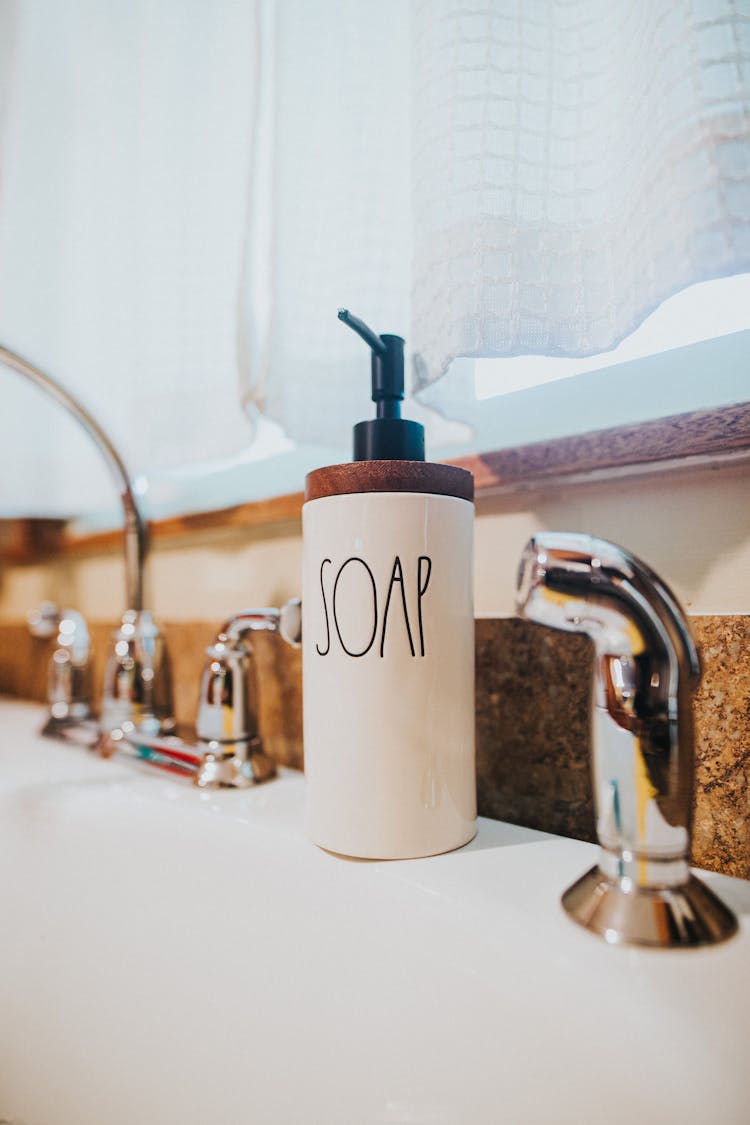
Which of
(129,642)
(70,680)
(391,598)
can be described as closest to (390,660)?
(391,598)

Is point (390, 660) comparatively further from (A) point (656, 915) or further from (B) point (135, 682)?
(B) point (135, 682)

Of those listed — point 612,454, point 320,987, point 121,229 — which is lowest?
point 320,987

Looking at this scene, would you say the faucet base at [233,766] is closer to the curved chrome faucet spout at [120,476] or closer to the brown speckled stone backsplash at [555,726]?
the brown speckled stone backsplash at [555,726]

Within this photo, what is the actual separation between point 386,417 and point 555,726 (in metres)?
0.19

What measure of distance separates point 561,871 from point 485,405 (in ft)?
0.97

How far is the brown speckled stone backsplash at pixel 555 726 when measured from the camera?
1.02ft

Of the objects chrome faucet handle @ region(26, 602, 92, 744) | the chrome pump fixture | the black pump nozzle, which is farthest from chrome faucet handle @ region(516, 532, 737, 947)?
chrome faucet handle @ region(26, 602, 92, 744)

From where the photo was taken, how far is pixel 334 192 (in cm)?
46

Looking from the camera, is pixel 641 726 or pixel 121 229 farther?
pixel 121 229

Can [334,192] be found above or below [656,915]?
above

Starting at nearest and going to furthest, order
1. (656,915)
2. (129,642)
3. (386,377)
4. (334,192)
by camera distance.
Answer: (656,915) < (386,377) < (334,192) < (129,642)

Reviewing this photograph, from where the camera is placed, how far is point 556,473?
386 millimetres

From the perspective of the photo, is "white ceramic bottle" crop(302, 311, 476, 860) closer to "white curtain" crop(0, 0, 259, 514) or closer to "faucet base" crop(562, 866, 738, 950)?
"faucet base" crop(562, 866, 738, 950)

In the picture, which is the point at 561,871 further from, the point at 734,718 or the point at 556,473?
the point at 556,473
